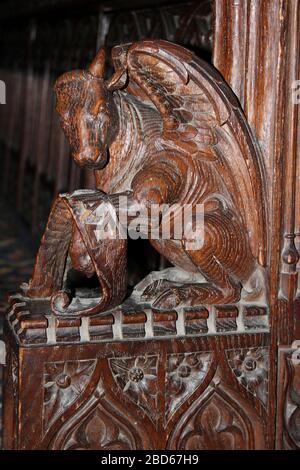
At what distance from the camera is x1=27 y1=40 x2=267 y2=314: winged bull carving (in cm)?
129

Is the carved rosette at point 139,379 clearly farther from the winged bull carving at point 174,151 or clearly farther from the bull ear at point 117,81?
the bull ear at point 117,81

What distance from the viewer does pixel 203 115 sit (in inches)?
53.0

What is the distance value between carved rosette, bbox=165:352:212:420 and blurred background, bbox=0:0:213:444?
669 millimetres

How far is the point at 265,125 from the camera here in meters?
1.37

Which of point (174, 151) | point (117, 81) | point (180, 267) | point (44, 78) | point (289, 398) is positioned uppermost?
point (44, 78)

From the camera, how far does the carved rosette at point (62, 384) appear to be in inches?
49.7

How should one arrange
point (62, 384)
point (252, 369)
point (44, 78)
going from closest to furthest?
point (62, 384), point (252, 369), point (44, 78)

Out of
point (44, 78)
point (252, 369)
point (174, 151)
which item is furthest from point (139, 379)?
point (44, 78)

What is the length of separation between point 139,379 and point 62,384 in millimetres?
128

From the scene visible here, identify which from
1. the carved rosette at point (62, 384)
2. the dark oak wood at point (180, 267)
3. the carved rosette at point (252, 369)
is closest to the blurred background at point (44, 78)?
the dark oak wood at point (180, 267)

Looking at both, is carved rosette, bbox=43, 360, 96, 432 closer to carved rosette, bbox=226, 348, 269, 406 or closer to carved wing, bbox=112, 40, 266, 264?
carved rosette, bbox=226, 348, 269, 406

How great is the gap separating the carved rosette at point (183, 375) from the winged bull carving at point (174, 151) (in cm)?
9

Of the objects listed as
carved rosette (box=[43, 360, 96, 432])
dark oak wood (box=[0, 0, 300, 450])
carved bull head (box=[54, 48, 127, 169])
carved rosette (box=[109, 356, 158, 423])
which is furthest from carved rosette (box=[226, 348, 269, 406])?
carved bull head (box=[54, 48, 127, 169])

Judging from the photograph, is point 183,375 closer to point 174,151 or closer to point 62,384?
point 62,384
